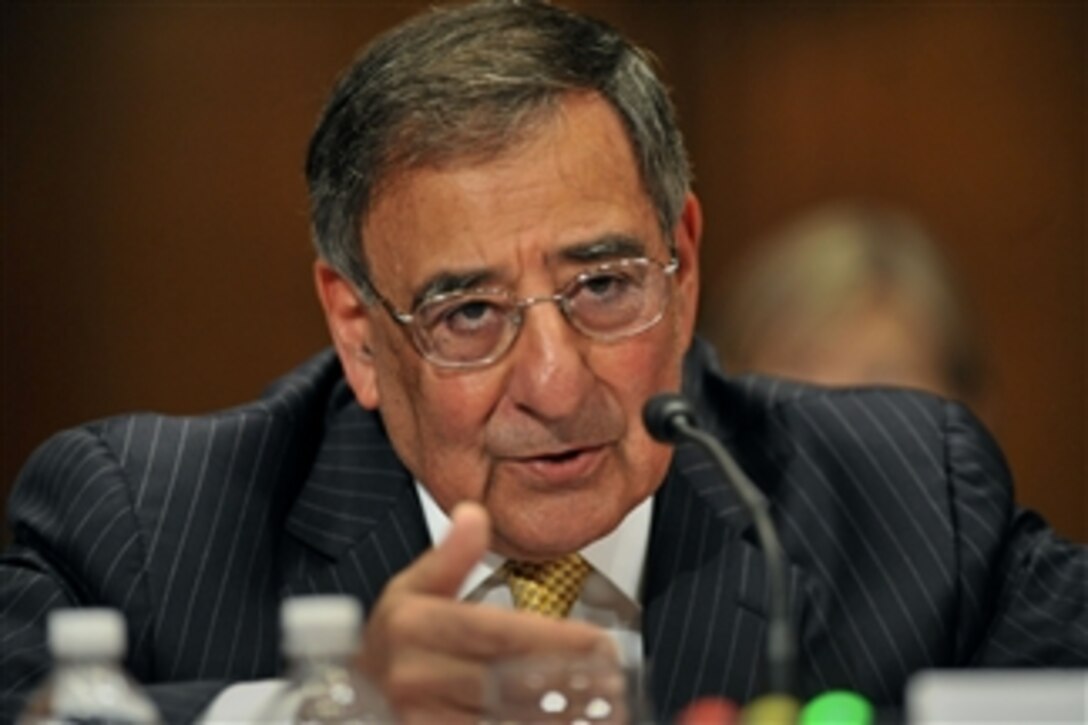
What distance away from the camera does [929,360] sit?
418cm

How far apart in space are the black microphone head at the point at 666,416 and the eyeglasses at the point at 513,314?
1.42 ft

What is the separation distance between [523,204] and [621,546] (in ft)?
1.71

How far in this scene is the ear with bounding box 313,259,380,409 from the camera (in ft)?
Answer: 9.27

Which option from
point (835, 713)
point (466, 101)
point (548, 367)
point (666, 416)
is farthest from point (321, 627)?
point (466, 101)

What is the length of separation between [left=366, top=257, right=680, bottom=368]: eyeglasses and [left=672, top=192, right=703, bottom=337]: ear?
0.47 feet

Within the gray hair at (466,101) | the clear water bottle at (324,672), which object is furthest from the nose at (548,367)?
the clear water bottle at (324,672)

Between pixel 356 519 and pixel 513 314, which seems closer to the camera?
pixel 513 314

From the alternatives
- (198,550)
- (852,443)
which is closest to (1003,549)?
(852,443)

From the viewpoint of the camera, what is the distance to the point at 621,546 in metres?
2.84

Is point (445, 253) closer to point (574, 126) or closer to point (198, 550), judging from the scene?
point (574, 126)

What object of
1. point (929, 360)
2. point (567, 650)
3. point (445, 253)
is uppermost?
point (445, 253)

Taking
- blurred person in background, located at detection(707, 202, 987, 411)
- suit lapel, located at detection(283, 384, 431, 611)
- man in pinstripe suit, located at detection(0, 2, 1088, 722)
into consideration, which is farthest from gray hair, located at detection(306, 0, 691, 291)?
blurred person in background, located at detection(707, 202, 987, 411)

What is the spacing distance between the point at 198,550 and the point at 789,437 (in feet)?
Answer: 2.66

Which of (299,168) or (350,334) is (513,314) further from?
(299,168)
